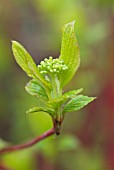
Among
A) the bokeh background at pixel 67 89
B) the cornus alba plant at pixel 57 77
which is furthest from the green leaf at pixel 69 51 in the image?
the bokeh background at pixel 67 89

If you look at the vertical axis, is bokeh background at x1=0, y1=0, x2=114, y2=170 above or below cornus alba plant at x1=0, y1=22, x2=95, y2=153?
below

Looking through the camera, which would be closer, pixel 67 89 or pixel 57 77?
pixel 57 77

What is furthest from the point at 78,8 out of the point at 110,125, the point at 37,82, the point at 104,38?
the point at 37,82

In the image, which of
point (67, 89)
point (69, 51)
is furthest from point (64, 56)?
point (67, 89)

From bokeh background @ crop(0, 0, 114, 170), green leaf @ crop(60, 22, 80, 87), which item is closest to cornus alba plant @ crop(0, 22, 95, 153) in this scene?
green leaf @ crop(60, 22, 80, 87)

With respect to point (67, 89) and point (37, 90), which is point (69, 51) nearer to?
point (37, 90)

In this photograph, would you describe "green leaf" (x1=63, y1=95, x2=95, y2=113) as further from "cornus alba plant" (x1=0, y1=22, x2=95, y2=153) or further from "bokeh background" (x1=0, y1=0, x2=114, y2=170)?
"bokeh background" (x1=0, y1=0, x2=114, y2=170)

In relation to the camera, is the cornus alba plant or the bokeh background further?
the bokeh background
